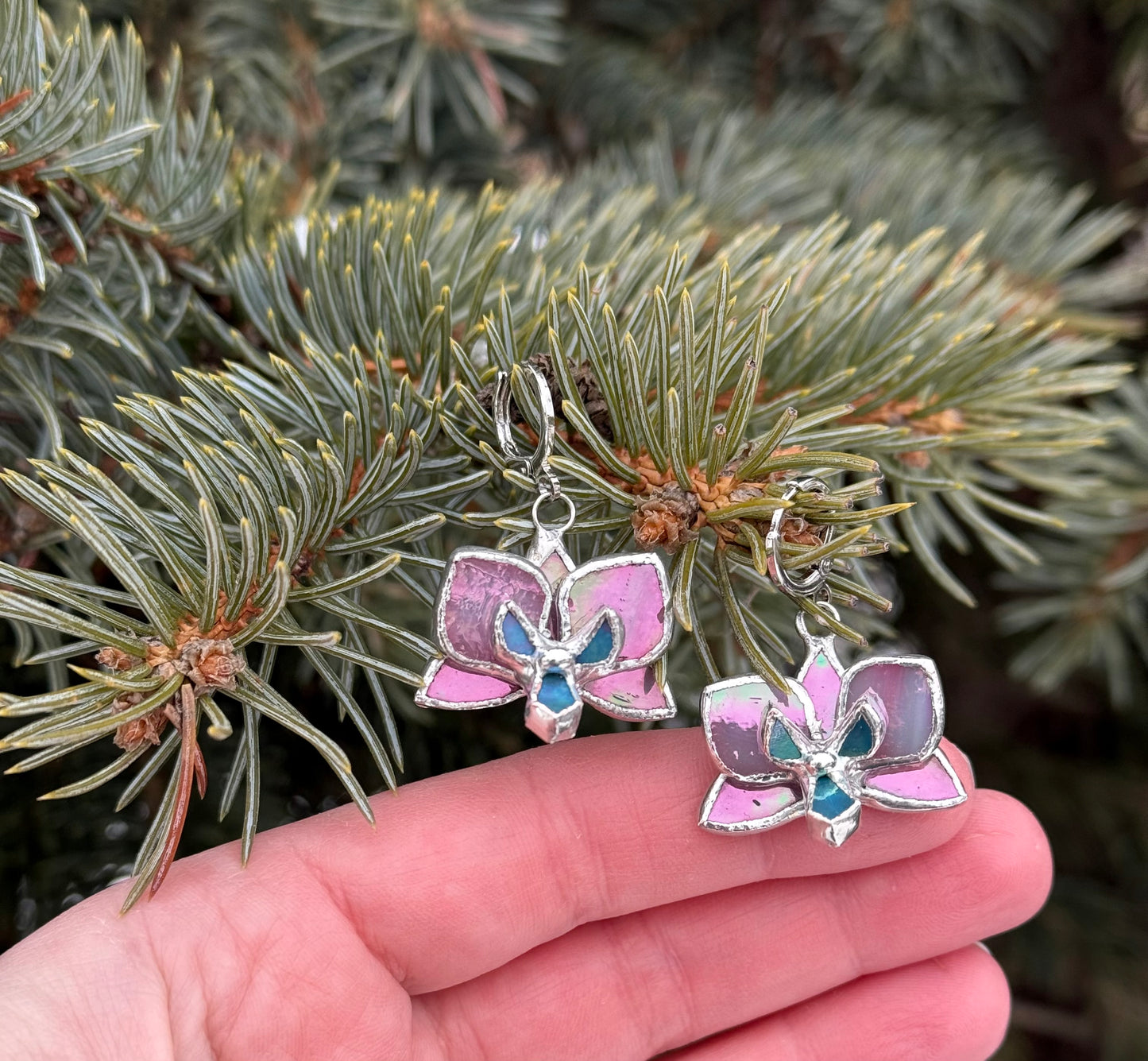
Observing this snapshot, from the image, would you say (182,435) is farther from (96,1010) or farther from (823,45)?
(823,45)

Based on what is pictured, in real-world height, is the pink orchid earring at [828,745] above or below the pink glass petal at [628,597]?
below

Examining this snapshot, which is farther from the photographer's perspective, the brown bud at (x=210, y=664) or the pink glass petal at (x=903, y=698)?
the pink glass petal at (x=903, y=698)

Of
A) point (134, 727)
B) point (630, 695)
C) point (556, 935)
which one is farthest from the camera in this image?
point (556, 935)

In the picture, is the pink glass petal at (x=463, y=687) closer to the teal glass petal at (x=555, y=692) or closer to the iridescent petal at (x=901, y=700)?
the teal glass petal at (x=555, y=692)

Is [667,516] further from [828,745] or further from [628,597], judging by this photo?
[828,745]

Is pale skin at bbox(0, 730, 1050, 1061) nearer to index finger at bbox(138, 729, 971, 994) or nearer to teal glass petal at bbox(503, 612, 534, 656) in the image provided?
index finger at bbox(138, 729, 971, 994)

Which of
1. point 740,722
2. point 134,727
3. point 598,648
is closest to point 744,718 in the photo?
point 740,722

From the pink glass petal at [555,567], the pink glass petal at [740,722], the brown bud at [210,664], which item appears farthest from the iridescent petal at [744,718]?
the brown bud at [210,664]
